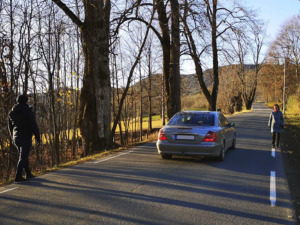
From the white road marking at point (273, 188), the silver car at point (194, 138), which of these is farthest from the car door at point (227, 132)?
the white road marking at point (273, 188)

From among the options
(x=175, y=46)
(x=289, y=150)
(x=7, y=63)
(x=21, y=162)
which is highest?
(x=175, y=46)

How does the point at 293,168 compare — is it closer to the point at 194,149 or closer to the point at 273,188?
the point at 273,188

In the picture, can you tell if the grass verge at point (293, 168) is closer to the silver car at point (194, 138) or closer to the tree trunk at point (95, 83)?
the silver car at point (194, 138)

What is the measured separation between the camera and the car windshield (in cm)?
908

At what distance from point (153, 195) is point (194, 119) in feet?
13.9

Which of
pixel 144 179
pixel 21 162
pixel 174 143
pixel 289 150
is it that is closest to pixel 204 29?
pixel 289 150

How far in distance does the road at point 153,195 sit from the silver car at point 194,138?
1.40 ft

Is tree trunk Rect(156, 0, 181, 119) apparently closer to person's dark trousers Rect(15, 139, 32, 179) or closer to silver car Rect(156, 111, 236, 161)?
silver car Rect(156, 111, 236, 161)

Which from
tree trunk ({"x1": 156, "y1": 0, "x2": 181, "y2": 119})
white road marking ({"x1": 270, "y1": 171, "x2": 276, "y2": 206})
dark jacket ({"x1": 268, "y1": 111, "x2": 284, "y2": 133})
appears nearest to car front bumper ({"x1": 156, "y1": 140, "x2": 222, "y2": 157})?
white road marking ({"x1": 270, "y1": 171, "x2": 276, "y2": 206})

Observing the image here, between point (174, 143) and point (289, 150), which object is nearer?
point (174, 143)

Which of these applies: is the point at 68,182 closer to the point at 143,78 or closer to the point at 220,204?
the point at 220,204

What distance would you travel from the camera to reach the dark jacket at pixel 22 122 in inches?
253

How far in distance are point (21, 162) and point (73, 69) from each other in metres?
16.7

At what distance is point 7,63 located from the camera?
50.8 ft
